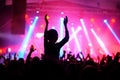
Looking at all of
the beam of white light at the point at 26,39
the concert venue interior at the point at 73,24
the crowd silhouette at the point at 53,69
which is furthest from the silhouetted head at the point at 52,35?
the beam of white light at the point at 26,39

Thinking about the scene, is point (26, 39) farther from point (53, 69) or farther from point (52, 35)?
point (53, 69)

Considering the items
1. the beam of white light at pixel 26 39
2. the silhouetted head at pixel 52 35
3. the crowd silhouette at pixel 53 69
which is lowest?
the crowd silhouette at pixel 53 69

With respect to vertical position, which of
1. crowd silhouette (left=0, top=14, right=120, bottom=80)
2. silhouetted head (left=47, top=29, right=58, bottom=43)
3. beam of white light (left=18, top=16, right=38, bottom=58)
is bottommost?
crowd silhouette (left=0, top=14, right=120, bottom=80)

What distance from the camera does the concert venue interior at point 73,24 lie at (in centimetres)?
1752

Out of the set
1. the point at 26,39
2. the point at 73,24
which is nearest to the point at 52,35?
the point at 26,39

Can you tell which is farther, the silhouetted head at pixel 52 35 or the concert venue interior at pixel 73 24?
the concert venue interior at pixel 73 24

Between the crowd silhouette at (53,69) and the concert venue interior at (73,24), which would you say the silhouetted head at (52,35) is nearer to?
the crowd silhouette at (53,69)

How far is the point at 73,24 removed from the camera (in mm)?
21797

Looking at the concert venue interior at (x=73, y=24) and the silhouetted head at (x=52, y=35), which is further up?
the concert venue interior at (x=73, y=24)

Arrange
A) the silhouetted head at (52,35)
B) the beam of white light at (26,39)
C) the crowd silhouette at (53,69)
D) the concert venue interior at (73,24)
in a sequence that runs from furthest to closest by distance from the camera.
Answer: the beam of white light at (26,39) < the concert venue interior at (73,24) < the silhouetted head at (52,35) < the crowd silhouette at (53,69)

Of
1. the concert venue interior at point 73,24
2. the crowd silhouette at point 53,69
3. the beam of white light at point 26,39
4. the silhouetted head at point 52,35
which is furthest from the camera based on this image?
the beam of white light at point 26,39

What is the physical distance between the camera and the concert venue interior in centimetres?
1752

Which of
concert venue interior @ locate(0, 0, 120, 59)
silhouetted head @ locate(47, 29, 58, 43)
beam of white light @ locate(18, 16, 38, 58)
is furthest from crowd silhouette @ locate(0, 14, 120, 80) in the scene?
beam of white light @ locate(18, 16, 38, 58)

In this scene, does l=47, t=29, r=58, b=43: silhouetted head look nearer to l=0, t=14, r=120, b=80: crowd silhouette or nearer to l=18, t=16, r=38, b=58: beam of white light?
l=0, t=14, r=120, b=80: crowd silhouette
